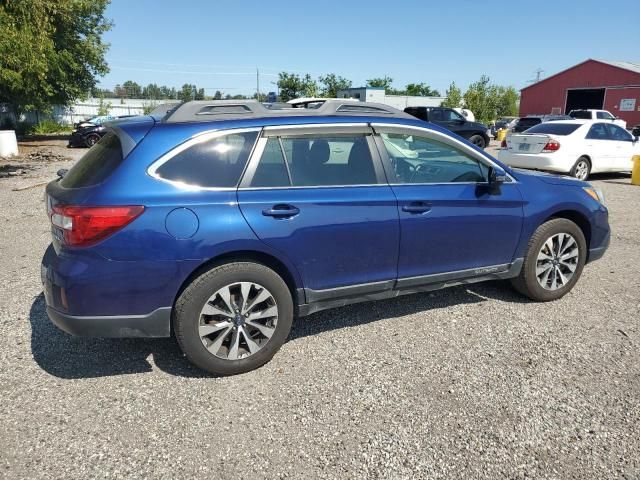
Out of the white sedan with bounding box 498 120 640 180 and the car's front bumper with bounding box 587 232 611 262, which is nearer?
the car's front bumper with bounding box 587 232 611 262

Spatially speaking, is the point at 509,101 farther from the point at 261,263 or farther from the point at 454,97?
the point at 261,263

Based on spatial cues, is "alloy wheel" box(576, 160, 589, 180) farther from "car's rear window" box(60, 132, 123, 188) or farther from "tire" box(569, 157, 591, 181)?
"car's rear window" box(60, 132, 123, 188)

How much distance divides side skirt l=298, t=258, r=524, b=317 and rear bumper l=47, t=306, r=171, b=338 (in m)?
0.94

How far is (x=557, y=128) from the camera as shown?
460 inches

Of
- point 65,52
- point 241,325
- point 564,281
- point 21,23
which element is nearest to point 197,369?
point 241,325

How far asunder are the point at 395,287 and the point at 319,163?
44.0 inches

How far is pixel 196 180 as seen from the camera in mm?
2980

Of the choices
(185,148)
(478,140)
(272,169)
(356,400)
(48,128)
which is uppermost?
(48,128)

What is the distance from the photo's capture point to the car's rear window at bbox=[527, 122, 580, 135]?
11455 mm

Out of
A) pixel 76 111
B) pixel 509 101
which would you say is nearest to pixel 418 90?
pixel 509 101

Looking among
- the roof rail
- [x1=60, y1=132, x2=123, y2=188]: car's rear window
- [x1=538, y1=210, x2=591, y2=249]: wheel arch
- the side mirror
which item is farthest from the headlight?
[x1=60, y1=132, x2=123, y2=188]: car's rear window

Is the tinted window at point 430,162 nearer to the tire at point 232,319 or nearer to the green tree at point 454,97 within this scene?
the tire at point 232,319

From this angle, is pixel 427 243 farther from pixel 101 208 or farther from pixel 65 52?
pixel 65 52

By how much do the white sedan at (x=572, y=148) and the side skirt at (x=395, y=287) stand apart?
7.88m
